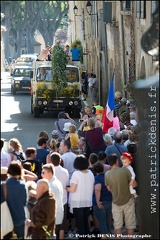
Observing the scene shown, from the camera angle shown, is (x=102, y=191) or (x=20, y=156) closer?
(x=102, y=191)

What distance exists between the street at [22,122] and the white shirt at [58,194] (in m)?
11.3

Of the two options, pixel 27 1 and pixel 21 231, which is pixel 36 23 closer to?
pixel 27 1

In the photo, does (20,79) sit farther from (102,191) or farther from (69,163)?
(102,191)

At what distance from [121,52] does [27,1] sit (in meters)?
48.1

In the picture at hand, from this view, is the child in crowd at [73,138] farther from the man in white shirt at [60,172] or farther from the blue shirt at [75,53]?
the blue shirt at [75,53]

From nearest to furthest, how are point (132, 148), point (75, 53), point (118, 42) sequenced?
1. point (132, 148)
2. point (118, 42)
3. point (75, 53)

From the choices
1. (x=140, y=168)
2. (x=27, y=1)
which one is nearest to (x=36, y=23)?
(x=27, y=1)

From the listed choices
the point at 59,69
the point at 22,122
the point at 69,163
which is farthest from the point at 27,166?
the point at 59,69

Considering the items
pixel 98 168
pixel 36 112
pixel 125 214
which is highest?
pixel 98 168

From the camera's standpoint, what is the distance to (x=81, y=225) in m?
15.1

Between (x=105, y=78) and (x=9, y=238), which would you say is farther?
(x=105, y=78)

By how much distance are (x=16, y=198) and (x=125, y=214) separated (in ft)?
8.31

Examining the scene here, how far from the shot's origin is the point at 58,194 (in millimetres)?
14102

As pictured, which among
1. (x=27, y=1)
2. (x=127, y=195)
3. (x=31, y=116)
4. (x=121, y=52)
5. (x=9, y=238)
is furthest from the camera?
(x=27, y=1)
